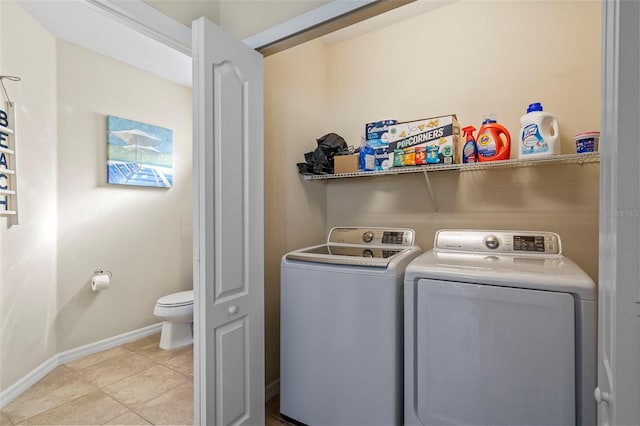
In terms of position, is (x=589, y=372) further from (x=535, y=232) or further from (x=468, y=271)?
(x=535, y=232)

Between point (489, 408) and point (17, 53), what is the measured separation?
11.4ft

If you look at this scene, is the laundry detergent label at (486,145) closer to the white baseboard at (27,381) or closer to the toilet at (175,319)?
the toilet at (175,319)

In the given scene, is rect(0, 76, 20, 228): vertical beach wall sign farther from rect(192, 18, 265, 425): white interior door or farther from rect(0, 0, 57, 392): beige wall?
rect(192, 18, 265, 425): white interior door

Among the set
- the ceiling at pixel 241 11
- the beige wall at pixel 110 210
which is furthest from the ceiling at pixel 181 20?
the beige wall at pixel 110 210

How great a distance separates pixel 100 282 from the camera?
273cm

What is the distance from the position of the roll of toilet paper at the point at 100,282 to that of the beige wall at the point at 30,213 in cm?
27

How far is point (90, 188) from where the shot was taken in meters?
2.77

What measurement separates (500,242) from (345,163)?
111cm

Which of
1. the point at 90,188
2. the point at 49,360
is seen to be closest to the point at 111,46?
the point at 90,188

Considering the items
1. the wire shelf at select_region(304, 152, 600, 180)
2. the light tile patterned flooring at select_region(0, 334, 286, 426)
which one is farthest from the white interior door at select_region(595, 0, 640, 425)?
the light tile patterned flooring at select_region(0, 334, 286, 426)

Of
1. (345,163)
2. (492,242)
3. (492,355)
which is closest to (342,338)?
(492,355)

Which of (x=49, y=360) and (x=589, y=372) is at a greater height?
(x=589, y=372)

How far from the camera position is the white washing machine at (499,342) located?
1188 mm

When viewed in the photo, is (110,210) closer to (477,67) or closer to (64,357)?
(64,357)
